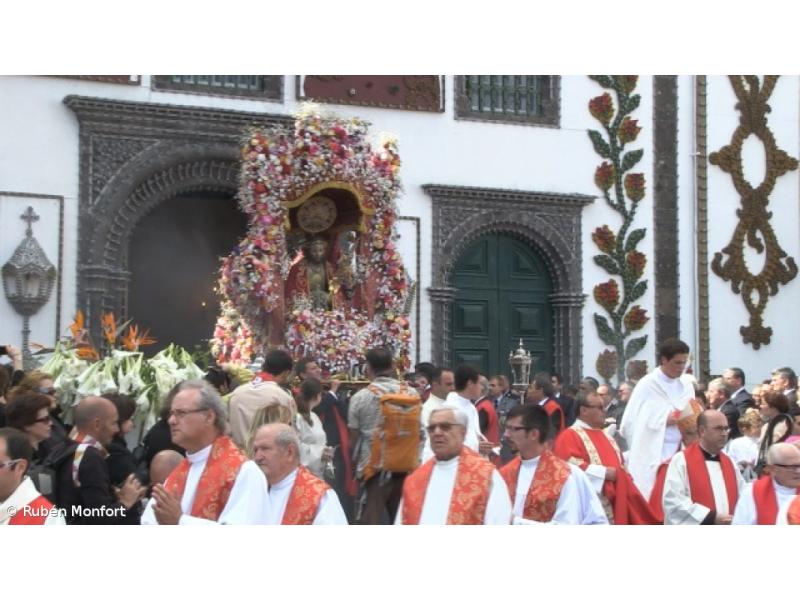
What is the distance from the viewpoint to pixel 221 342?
48.4 feet

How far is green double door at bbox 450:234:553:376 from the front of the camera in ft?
59.4

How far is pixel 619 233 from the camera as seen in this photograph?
1881 centimetres

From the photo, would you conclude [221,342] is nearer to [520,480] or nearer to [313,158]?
[313,158]

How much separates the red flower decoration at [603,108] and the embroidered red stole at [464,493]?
41.9ft

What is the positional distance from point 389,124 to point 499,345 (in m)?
3.49

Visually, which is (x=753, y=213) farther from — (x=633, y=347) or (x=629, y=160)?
(x=633, y=347)

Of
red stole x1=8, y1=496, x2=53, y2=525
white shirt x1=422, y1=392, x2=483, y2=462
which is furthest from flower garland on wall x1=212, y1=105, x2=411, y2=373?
red stole x1=8, y1=496, x2=53, y2=525

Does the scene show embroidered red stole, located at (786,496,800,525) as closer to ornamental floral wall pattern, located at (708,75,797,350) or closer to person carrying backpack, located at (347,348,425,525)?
person carrying backpack, located at (347,348,425,525)

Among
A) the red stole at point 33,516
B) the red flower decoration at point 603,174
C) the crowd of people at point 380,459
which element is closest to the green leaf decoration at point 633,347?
the red flower decoration at point 603,174

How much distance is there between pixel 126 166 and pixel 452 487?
10.5m

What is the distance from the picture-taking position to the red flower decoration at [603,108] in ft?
61.2

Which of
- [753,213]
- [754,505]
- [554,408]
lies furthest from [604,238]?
[754,505]

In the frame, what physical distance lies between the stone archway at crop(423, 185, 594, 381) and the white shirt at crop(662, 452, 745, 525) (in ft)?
31.0
